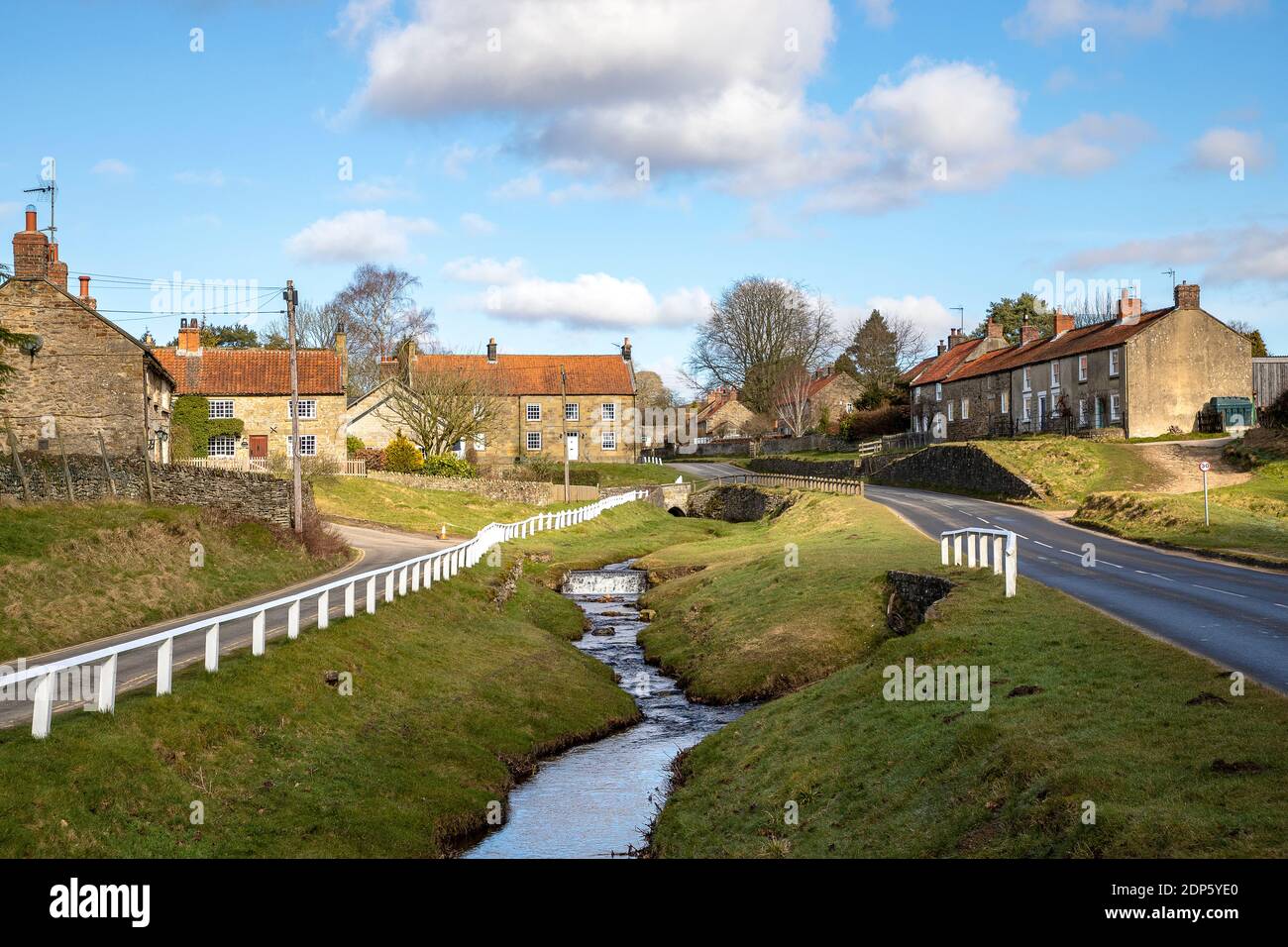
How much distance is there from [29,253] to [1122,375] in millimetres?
57449

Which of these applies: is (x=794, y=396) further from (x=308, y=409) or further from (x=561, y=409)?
(x=308, y=409)

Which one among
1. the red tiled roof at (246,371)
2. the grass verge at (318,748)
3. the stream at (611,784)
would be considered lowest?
the stream at (611,784)

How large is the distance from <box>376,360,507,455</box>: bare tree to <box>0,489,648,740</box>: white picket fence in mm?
17626

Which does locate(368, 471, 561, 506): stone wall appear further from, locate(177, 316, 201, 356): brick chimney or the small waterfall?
the small waterfall

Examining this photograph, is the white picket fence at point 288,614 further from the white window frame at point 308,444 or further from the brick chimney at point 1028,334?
the brick chimney at point 1028,334

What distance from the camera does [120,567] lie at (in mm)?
27172

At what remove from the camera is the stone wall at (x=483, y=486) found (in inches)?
2576

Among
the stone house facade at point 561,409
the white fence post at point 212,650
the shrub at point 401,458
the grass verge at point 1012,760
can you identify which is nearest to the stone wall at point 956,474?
the stone house facade at point 561,409

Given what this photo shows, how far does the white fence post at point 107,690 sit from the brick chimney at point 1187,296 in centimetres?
6508

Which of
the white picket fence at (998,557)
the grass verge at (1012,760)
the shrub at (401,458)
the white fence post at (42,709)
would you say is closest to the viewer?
the grass verge at (1012,760)

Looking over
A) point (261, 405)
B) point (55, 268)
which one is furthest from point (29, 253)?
point (261, 405)

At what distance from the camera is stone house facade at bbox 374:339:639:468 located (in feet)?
319
